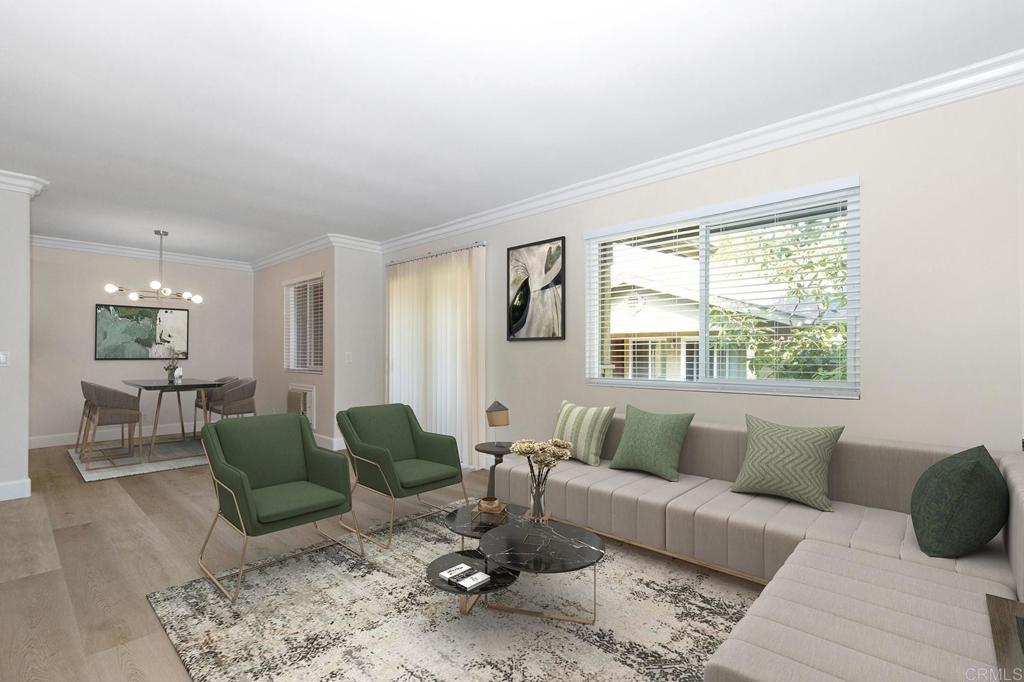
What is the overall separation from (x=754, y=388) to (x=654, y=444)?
81 centimetres

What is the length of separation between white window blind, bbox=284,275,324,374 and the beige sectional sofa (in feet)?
13.5

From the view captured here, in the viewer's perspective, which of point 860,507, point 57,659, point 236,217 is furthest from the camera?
point 236,217

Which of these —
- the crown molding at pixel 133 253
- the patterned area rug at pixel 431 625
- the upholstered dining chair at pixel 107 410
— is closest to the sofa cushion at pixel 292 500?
the patterned area rug at pixel 431 625

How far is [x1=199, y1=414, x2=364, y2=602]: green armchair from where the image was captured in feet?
9.46

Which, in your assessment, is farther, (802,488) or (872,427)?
(872,427)

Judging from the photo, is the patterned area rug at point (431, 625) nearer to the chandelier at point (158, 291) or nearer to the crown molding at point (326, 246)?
the crown molding at point (326, 246)

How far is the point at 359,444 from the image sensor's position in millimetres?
3859

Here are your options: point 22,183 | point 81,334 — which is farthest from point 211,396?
point 22,183

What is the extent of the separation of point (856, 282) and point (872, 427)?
893 mm

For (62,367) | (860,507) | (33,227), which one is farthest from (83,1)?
(62,367)

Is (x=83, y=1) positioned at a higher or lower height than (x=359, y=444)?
higher

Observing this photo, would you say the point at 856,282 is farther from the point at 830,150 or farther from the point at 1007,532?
the point at 1007,532

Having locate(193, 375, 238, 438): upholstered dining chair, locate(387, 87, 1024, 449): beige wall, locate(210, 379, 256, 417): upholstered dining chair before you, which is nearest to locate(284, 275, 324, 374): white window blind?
locate(210, 379, 256, 417): upholstered dining chair

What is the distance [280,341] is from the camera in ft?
25.7
